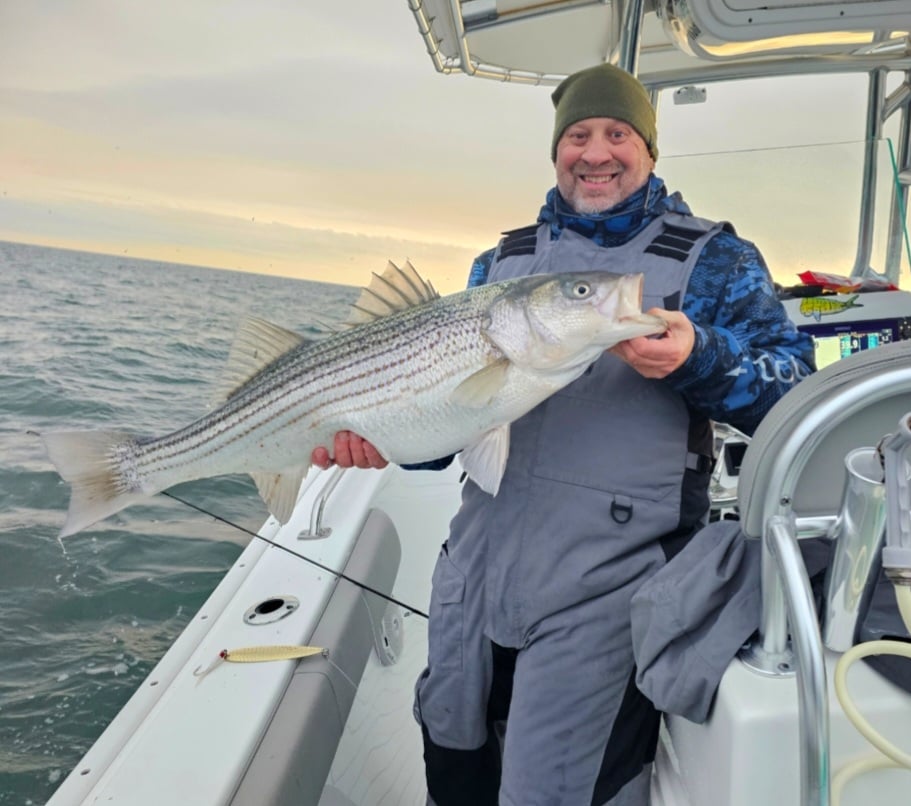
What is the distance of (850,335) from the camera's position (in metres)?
3.50

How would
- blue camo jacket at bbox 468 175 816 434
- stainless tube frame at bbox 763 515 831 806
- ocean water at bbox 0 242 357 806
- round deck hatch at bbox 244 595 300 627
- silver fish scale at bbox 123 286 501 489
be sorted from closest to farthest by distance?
stainless tube frame at bbox 763 515 831 806 → blue camo jacket at bbox 468 175 816 434 → silver fish scale at bbox 123 286 501 489 → round deck hatch at bbox 244 595 300 627 → ocean water at bbox 0 242 357 806

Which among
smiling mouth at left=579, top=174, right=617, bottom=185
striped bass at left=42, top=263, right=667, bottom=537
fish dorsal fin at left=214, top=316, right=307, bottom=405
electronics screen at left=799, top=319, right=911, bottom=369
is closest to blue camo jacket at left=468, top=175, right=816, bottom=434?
smiling mouth at left=579, top=174, right=617, bottom=185

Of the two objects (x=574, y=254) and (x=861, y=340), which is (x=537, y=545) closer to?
(x=574, y=254)

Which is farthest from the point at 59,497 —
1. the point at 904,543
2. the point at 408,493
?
the point at 904,543

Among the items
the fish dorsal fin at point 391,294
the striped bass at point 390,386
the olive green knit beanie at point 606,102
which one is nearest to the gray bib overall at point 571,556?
the striped bass at point 390,386

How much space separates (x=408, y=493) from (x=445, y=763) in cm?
220

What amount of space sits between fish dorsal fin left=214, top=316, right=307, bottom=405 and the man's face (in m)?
1.04

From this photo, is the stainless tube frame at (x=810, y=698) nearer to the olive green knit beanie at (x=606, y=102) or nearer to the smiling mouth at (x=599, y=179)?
the smiling mouth at (x=599, y=179)

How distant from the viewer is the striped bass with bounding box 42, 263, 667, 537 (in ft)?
6.51

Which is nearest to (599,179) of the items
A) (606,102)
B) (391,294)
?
(606,102)

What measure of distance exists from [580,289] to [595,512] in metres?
0.62

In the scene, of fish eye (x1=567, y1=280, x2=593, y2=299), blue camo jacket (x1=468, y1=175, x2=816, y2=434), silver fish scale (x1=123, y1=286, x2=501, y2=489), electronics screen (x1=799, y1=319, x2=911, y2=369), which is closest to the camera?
blue camo jacket (x1=468, y1=175, x2=816, y2=434)

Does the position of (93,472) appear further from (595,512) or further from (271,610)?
(595,512)

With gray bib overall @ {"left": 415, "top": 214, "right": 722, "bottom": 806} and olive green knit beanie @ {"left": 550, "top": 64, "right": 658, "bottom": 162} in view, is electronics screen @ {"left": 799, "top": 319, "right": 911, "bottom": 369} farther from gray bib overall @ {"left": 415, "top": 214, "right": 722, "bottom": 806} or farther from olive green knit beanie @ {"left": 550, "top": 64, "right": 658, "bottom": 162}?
gray bib overall @ {"left": 415, "top": 214, "right": 722, "bottom": 806}
